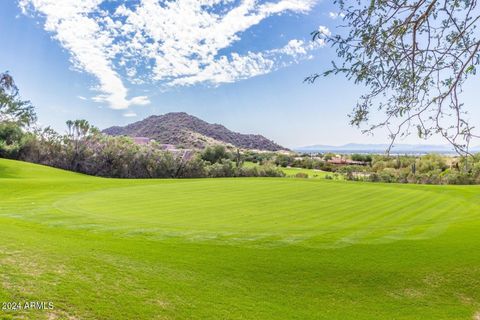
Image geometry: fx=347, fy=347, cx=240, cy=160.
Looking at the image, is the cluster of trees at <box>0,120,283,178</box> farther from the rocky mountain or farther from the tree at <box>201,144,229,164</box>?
the rocky mountain

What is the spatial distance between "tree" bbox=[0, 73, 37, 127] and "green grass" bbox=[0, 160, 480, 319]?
33.8m

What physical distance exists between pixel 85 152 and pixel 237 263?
36.5m

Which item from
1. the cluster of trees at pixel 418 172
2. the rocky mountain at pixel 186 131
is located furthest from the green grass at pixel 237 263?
the rocky mountain at pixel 186 131

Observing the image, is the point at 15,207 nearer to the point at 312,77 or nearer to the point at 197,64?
the point at 312,77

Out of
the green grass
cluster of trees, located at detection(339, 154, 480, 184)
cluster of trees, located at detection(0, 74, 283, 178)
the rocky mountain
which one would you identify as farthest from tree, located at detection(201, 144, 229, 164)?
the green grass

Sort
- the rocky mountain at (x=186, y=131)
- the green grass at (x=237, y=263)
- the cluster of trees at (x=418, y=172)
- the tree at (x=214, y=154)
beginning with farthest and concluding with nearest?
1. the rocky mountain at (x=186, y=131)
2. the tree at (x=214, y=154)
3. the cluster of trees at (x=418, y=172)
4. the green grass at (x=237, y=263)

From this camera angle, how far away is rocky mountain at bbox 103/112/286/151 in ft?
280

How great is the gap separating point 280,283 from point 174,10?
15592mm

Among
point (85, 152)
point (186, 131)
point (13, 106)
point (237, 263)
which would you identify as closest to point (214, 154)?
point (85, 152)

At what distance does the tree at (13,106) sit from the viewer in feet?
127

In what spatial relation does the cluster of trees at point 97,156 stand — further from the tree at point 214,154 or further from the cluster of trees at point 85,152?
the tree at point 214,154

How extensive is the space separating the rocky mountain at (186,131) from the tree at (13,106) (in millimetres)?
41250

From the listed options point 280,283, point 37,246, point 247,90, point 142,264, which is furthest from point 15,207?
point 247,90

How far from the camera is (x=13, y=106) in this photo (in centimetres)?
3922
